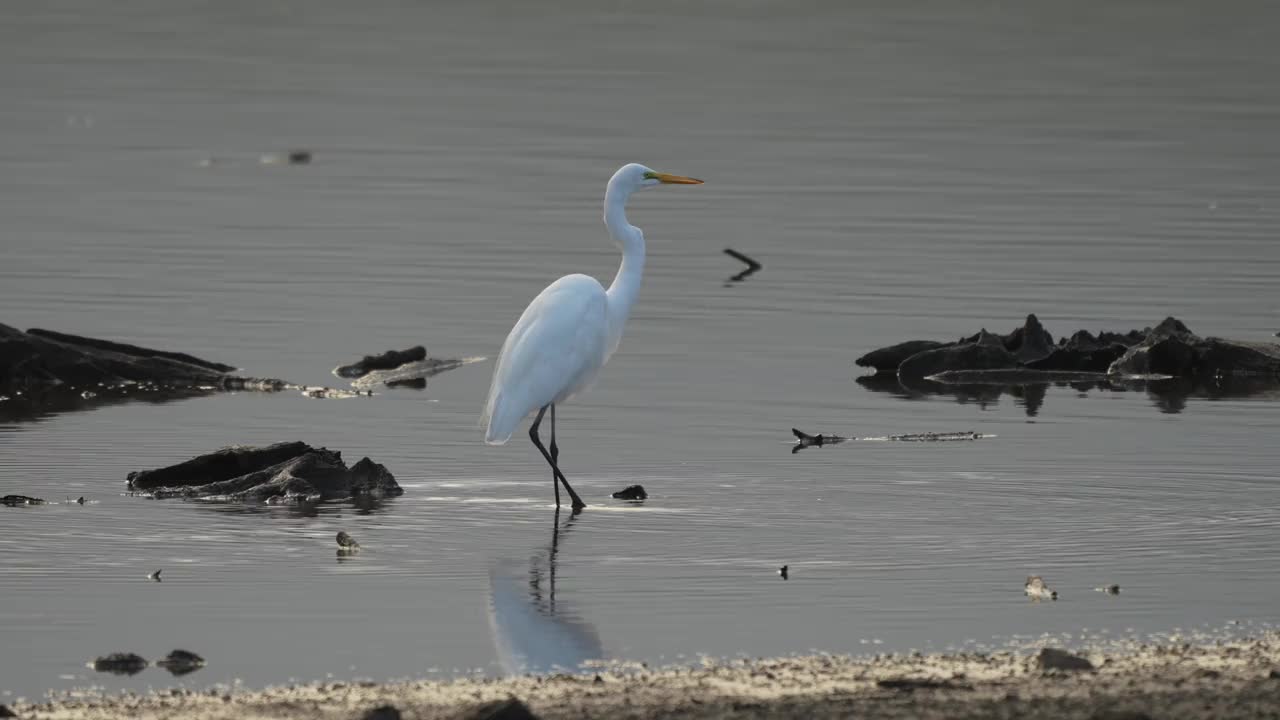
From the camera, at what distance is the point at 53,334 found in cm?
1719

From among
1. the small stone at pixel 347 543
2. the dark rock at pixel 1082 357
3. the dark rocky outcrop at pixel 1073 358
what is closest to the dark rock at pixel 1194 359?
the dark rocky outcrop at pixel 1073 358

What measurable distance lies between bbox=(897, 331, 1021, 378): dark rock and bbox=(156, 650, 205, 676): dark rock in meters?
9.59

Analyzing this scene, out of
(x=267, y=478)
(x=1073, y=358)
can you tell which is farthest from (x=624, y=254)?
(x=1073, y=358)

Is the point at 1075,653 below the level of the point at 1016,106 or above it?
below

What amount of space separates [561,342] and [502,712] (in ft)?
20.3

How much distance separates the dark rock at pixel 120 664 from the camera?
9.04 m

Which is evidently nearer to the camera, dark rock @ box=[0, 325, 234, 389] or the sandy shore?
Result: the sandy shore

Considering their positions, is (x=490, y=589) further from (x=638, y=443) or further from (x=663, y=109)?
(x=663, y=109)

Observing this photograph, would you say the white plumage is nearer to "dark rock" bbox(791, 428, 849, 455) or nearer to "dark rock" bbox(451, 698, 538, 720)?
"dark rock" bbox(791, 428, 849, 455)

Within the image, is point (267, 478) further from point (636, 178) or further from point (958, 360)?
point (958, 360)

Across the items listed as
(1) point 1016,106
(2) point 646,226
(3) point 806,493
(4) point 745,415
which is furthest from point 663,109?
(3) point 806,493

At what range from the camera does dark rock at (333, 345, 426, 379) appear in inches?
704

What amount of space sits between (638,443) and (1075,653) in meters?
5.96

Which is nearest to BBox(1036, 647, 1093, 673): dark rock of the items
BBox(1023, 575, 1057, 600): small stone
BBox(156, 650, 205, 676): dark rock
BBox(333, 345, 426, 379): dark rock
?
BBox(1023, 575, 1057, 600): small stone
